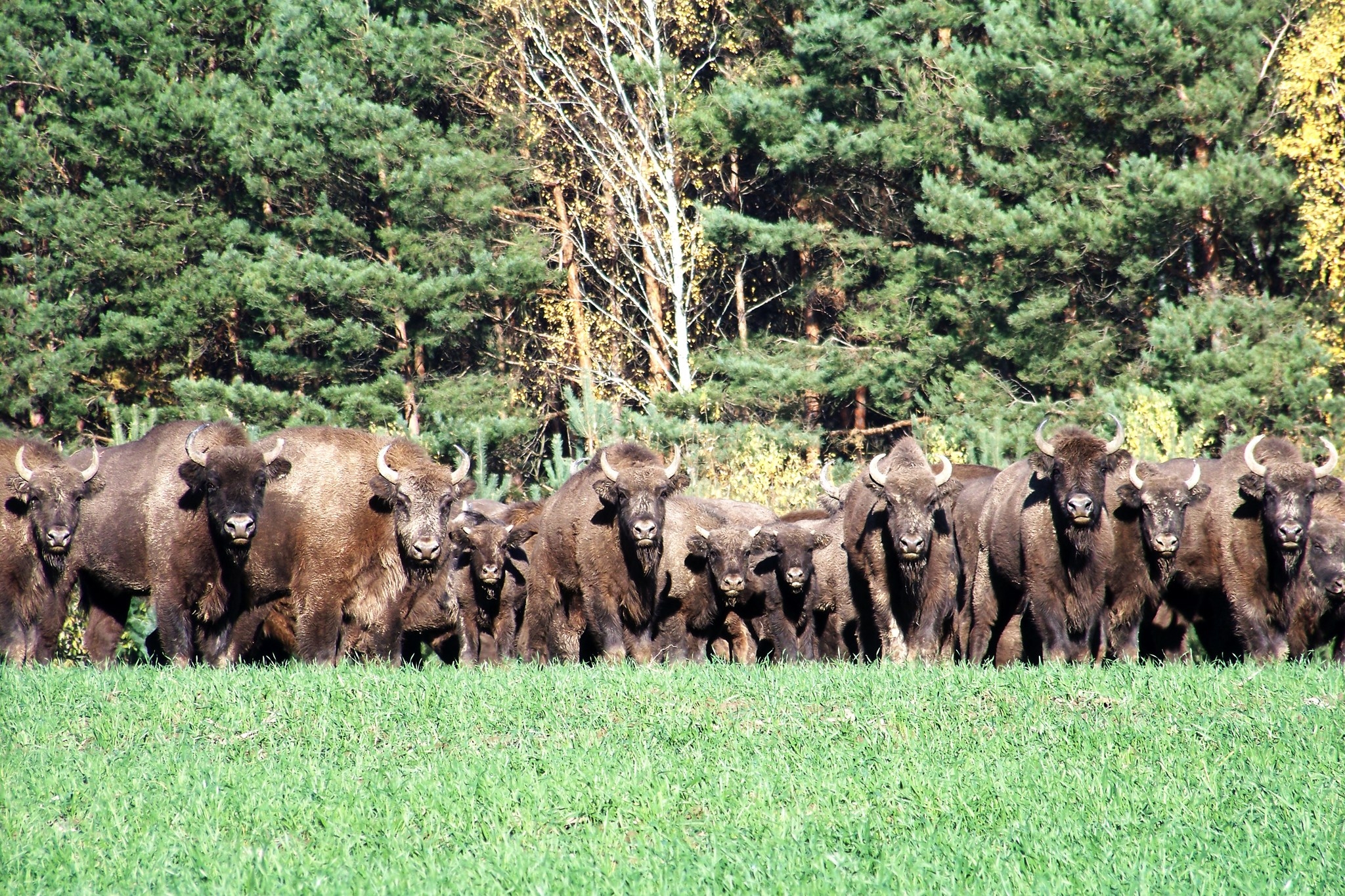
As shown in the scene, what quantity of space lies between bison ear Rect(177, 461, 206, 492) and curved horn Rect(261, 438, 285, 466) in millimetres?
589

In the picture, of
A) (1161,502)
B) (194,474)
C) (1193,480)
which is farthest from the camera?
(1193,480)

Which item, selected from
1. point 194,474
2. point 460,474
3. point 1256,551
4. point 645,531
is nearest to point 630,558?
point 645,531

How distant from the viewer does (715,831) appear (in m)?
7.16

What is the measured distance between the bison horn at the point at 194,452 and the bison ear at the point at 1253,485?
402 inches

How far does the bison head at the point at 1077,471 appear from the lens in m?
13.6

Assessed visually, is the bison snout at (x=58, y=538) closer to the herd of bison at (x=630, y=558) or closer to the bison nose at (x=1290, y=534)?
the herd of bison at (x=630, y=558)

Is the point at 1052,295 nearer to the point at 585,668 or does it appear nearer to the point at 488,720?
the point at 585,668

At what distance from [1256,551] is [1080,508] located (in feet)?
6.89

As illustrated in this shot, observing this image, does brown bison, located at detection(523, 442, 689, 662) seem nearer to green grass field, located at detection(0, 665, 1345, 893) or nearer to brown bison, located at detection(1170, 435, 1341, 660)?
green grass field, located at detection(0, 665, 1345, 893)

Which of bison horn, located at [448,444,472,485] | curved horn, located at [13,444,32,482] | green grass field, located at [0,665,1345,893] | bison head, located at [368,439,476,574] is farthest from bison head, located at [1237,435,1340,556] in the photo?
curved horn, located at [13,444,32,482]

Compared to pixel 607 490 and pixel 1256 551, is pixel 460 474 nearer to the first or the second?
pixel 607 490

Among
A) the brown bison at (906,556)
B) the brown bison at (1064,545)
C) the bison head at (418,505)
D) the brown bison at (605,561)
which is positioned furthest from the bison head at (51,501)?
the brown bison at (1064,545)

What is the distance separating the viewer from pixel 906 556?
1377 centimetres

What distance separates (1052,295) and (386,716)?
2289cm
